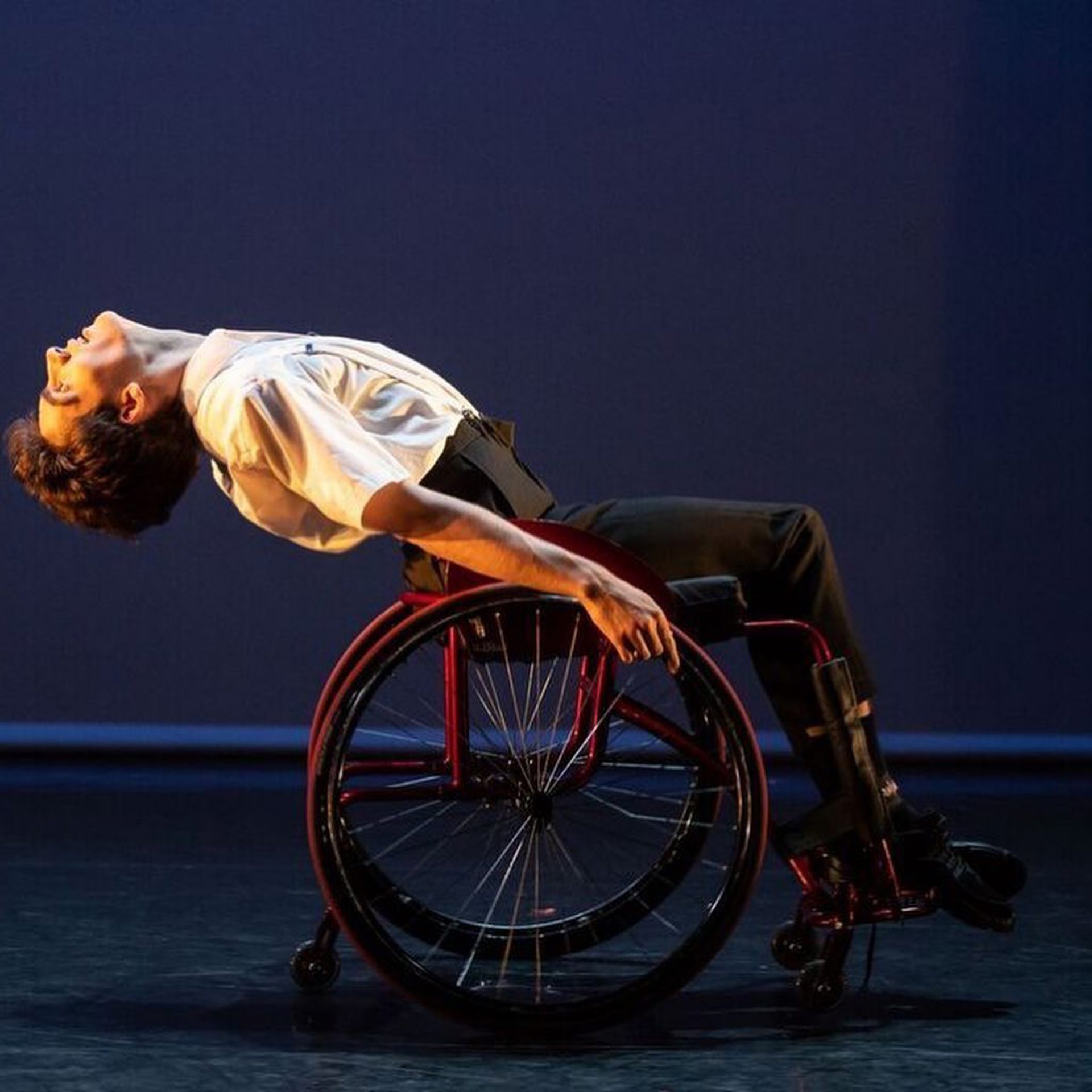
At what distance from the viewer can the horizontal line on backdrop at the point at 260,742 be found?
15.6 feet

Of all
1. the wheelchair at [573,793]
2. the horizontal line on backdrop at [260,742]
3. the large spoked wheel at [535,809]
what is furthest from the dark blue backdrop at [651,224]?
the wheelchair at [573,793]

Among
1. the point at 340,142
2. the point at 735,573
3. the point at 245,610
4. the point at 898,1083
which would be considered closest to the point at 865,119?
the point at 340,142

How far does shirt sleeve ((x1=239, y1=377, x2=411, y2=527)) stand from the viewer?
2.16 m

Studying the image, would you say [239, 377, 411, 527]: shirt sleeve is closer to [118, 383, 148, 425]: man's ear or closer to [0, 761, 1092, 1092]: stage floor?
[118, 383, 148, 425]: man's ear

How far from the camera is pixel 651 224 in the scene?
4688 mm

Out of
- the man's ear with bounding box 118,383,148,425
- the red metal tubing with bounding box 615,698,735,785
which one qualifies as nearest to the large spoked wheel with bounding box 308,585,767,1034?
the red metal tubing with bounding box 615,698,735,785

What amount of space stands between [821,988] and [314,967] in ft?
1.91

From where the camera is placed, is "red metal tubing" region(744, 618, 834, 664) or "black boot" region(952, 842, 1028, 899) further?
"black boot" region(952, 842, 1028, 899)

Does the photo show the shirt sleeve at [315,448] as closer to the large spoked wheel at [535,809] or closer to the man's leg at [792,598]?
the large spoked wheel at [535,809]

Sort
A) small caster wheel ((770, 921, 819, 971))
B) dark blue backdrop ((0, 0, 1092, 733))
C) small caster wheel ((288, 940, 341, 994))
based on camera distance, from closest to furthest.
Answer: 1. small caster wheel ((288, 940, 341, 994))
2. small caster wheel ((770, 921, 819, 971))
3. dark blue backdrop ((0, 0, 1092, 733))

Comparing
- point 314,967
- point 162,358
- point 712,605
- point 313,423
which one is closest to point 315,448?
point 313,423

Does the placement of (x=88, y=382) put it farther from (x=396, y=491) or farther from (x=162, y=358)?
(x=396, y=491)

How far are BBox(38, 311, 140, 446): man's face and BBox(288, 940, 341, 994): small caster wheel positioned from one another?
65 centimetres

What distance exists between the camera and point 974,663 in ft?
15.5
